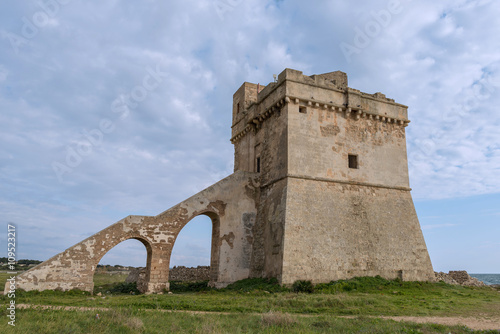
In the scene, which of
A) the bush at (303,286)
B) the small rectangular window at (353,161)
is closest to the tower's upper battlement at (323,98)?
the small rectangular window at (353,161)

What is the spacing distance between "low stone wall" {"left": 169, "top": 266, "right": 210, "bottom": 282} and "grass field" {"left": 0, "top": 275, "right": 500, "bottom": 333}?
4632mm

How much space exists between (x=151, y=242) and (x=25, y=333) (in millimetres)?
9198

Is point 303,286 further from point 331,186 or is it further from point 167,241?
point 167,241

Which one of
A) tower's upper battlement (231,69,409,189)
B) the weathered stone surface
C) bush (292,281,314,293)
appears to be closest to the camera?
bush (292,281,314,293)

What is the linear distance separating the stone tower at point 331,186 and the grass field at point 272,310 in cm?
111

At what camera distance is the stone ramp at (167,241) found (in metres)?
13.4

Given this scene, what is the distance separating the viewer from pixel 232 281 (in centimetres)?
→ 1644

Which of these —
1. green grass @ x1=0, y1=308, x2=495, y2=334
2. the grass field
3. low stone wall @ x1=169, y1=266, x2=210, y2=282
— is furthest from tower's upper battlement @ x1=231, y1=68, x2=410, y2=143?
green grass @ x1=0, y1=308, x2=495, y2=334

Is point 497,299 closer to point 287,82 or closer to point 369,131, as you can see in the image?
point 369,131

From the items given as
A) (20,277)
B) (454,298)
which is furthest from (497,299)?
(20,277)

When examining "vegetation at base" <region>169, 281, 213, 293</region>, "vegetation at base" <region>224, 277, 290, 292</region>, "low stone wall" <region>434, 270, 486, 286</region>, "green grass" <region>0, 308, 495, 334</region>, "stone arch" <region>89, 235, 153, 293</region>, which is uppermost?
"stone arch" <region>89, 235, 153, 293</region>

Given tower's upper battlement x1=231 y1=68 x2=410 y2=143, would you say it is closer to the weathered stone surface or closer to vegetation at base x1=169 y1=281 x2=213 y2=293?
the weathered stone surface

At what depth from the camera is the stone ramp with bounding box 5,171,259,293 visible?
529 inches

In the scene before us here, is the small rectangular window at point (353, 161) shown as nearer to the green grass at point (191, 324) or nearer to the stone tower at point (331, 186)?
the stone tower at point (331, 186)
